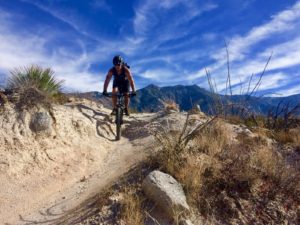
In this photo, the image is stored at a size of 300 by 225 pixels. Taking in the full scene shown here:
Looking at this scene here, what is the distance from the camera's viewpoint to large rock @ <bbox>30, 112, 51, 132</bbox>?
8836mm

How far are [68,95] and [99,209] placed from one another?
813 cm

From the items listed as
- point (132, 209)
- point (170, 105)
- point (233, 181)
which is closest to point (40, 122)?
point (132, 209)

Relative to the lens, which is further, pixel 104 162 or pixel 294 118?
pixel 294 118

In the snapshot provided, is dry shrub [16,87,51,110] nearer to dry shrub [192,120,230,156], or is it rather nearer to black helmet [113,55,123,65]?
black helmet [113,55,123,65]

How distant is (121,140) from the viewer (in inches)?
428

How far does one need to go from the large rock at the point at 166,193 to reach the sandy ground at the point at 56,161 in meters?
1.53

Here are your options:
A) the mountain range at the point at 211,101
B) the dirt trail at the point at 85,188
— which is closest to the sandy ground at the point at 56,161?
the dirt trail at the point at 85,188

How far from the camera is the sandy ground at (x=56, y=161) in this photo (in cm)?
697

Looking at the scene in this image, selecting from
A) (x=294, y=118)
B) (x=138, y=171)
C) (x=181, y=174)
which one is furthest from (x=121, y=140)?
(x=294, y=118)

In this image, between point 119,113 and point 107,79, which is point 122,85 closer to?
point 107,79

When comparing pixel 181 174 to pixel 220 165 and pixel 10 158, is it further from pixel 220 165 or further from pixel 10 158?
pixel 10 158

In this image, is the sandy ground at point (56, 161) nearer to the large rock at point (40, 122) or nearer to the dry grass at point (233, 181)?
the large rock at point (40, 122)

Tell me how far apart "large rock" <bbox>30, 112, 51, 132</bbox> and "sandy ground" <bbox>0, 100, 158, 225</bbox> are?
0.12 meters

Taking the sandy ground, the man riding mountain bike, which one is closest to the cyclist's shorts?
the man riding mountain bike
